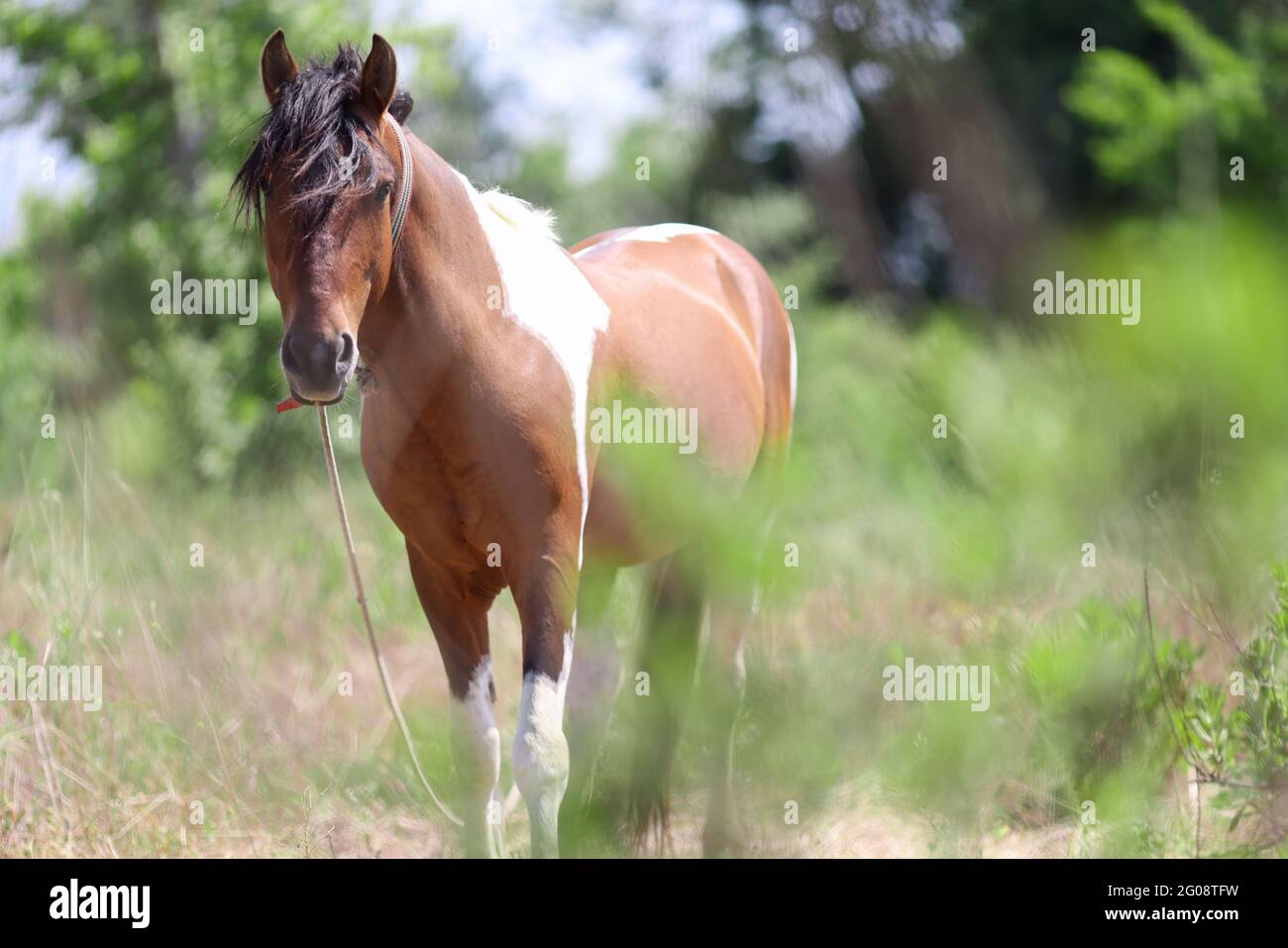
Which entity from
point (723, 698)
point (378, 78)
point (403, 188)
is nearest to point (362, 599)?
point (403, 188)

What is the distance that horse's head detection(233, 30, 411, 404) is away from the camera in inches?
110

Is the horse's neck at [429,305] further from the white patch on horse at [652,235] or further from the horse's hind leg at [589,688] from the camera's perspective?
the white patch on horse at [652,235]

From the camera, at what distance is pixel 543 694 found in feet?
10.7

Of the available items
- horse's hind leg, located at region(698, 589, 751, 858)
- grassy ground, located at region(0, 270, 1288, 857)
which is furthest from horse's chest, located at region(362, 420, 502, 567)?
horse's hind leg, located at region(698, 589, 751, 858)

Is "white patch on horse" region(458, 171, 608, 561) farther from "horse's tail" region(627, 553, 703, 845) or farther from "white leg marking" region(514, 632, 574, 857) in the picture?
"horse's tail" region(627, 553, 703, 845)

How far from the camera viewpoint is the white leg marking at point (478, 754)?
11.9 feet

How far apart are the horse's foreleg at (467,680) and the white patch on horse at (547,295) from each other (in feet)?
1.39

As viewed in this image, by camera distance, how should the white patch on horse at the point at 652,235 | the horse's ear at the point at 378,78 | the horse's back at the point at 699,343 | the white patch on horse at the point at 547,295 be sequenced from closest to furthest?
the horse's ear at the point at 378,78
the white patch on horse at the point at 547,295
the horse's back at the point at 699,343
the white patch on horse at the point at 652,235

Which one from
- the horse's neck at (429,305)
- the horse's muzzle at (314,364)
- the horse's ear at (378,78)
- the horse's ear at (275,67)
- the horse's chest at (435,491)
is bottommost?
the horse's chest at (435,491)

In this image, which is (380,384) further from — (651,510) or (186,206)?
(186,206)

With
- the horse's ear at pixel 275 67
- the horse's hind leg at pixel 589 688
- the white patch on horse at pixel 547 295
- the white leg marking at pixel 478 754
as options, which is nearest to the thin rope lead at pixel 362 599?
the white leg marking at pixel 478 754

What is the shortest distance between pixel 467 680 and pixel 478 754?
0.22 m

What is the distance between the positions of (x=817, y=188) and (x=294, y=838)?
12234 mm

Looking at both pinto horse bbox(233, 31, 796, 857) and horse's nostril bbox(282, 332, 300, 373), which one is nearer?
horse's nostril bbox(282, 332, 300, 373)
